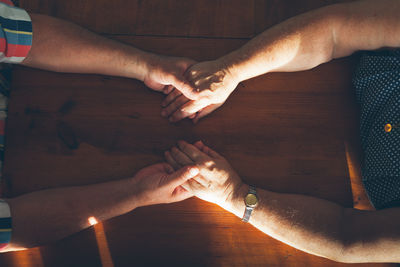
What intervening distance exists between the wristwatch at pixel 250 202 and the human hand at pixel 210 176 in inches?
1.2

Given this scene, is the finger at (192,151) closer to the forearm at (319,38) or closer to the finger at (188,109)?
the finger at (188,109)

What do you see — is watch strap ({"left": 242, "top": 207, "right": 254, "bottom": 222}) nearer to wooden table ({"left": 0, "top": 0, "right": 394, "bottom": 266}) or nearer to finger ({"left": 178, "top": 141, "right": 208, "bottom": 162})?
wooden table ({"left": 0, "top": 0, "right": 394, "bottom": 266})

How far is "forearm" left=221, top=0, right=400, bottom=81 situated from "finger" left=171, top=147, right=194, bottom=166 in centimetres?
24

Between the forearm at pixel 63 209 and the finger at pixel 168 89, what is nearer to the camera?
the forearm at pixel 63 209

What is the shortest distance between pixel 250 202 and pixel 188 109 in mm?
268

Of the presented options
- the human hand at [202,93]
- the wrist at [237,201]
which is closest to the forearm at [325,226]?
the wrist at [237,201]

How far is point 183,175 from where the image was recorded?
0.76 m

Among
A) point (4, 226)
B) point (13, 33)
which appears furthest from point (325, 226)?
point (13, 33)

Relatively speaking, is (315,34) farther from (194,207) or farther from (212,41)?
(194,207)

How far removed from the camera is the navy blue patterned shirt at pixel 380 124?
698mm

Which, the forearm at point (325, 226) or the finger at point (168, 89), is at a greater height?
the finger at point (168, 89)

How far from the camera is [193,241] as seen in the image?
0.77 meters

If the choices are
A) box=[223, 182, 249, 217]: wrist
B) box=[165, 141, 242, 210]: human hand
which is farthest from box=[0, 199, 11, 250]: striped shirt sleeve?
box=[223, 182, 249, 217]: wrist

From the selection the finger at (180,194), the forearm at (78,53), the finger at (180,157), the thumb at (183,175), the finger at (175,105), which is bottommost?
the finger at (180,194)
